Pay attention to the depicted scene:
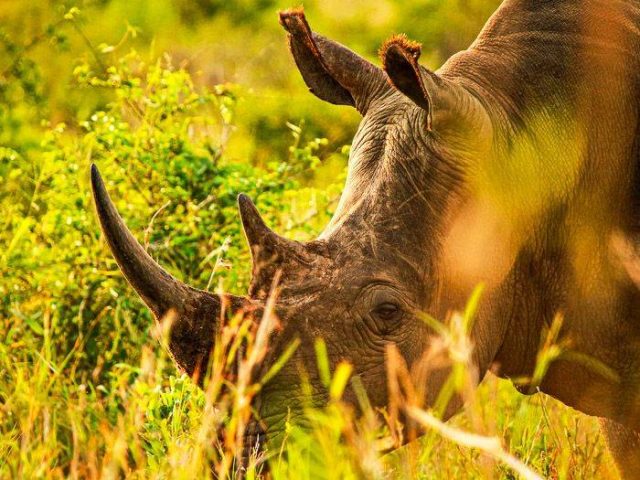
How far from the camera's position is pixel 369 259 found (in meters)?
3.81

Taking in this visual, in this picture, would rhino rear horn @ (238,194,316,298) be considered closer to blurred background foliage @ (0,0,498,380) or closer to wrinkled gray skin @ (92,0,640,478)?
wrinkled gray skin @ (92,0,640,478)

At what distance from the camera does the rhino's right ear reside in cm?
429

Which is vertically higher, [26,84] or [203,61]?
[203,61]

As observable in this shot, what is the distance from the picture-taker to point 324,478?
3422 millimetres

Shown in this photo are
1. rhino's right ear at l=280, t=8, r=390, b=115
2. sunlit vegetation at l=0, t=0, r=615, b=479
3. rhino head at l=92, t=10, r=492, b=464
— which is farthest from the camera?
rhino's right ear at l=280, t=8, r=390, b=115

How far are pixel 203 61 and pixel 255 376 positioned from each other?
7.93m

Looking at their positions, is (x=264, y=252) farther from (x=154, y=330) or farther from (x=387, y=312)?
(x=154, y=330)

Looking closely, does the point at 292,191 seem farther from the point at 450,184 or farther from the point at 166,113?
the point at 450,184

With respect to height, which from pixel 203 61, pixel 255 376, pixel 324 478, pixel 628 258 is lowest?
pixel 324 478

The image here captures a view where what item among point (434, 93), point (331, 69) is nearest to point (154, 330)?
point (331, 69)

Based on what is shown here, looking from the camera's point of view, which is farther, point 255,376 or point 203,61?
point 203,61

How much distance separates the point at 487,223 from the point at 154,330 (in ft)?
4.36

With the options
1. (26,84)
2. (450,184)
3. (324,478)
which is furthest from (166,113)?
(324,478)

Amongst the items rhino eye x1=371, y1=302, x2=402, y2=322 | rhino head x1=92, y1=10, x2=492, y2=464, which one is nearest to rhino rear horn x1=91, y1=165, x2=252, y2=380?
rhino head x1=92, y1=10, x2=492, y2=464
